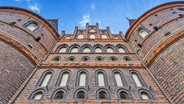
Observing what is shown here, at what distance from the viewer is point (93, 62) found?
8.84m

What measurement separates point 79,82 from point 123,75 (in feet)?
6.30

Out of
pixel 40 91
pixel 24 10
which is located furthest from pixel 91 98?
pixel 24 10

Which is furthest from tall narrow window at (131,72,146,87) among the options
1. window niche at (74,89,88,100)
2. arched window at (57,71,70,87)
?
arched window at (57,71,70,87)

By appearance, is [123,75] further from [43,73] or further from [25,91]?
[25,91]

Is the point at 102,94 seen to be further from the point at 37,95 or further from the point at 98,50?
the point at 98,50

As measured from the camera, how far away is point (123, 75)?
7859 mm

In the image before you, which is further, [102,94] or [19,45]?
[19,45]

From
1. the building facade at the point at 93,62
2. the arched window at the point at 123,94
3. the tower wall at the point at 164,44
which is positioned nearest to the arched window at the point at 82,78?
the building facade at the point at 93,62

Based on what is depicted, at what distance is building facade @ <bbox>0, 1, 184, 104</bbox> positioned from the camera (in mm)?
6383

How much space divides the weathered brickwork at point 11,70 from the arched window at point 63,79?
138cm

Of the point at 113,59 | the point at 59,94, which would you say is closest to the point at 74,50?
the point at 113,59

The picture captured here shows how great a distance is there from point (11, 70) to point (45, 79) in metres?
1.39

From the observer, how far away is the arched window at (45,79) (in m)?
7.24

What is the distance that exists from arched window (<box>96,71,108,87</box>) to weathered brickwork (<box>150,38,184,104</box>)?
2.15 meters
